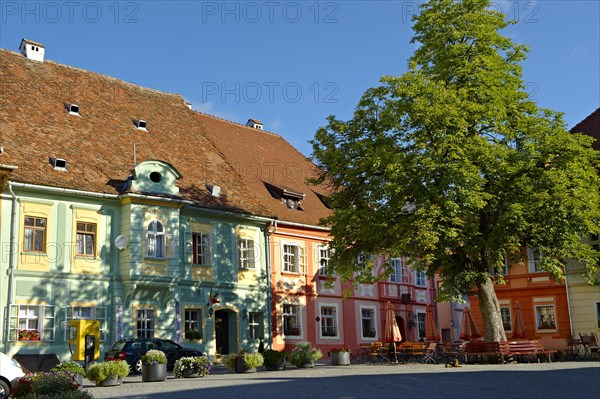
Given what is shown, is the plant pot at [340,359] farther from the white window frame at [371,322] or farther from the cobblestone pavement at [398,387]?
Answer: the white window frame at [371,322]

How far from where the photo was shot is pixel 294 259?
36.3m

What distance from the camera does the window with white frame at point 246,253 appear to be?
33688 millimetres

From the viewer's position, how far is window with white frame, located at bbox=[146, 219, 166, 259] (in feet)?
96.1

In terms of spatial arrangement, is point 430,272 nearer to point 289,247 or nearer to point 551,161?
point 551,161

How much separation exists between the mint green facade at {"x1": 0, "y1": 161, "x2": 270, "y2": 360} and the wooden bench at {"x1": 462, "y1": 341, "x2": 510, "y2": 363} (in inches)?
432

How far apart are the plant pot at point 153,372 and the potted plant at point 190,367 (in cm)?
133

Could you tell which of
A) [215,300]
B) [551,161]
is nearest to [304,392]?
[551,161]

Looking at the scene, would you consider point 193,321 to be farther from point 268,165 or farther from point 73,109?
point 268,165

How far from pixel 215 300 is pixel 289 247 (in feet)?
Answer: 19.5

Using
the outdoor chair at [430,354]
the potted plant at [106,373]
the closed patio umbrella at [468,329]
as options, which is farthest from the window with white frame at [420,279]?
the potted plant at [106,373]

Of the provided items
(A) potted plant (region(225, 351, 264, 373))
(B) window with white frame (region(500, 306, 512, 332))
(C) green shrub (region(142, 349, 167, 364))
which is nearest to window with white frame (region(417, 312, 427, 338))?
(B) window with white frame (region(500, 306, 512, 332))

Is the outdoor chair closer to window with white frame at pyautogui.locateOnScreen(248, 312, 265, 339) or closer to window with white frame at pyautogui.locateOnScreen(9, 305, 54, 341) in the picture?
window with white frame at pyautogui.locateOnScreen(248, 312, 265, 339)

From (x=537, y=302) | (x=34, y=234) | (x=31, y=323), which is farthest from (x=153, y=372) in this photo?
(x=537, y=302)

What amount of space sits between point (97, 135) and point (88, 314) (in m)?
8.05
